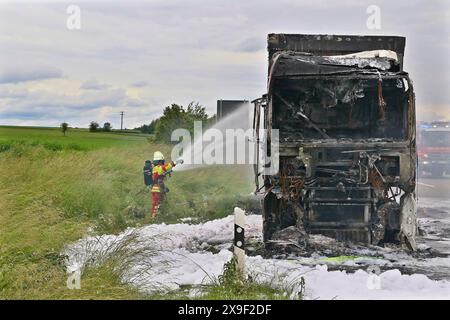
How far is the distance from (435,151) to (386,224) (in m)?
15.1

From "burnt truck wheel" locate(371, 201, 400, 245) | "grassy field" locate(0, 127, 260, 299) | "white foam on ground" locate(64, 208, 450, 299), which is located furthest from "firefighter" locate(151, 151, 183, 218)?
"burnt truck wheel" locate(371, 201, 400, 245)

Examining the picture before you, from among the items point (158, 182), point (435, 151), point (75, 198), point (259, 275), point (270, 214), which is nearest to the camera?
point (259, 275)

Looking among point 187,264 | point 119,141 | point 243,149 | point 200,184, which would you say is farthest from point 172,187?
point 187,264

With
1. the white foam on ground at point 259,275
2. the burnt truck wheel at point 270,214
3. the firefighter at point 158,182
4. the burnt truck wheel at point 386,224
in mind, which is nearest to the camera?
the white foam on ground at point 259,275

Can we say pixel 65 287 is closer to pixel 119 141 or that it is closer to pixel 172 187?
pixel 172 187

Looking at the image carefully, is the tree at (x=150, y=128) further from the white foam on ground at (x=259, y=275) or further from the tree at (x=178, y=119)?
the white foam on ground at (x=259, y=275)

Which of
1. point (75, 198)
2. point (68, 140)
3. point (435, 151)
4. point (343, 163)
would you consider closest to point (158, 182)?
point (75, 198)

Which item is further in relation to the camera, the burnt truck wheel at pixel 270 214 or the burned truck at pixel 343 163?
the burnt truck wheel at pixel 270 214

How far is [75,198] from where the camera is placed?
35.1ft

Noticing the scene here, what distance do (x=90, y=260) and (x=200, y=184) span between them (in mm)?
8436

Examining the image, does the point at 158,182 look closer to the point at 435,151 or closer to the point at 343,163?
the point at 343,163

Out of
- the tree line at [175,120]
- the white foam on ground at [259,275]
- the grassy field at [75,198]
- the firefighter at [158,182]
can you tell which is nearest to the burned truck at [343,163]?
the white foam on ground at [259,275]

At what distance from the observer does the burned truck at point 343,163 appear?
923cm

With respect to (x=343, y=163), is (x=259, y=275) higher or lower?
lower
